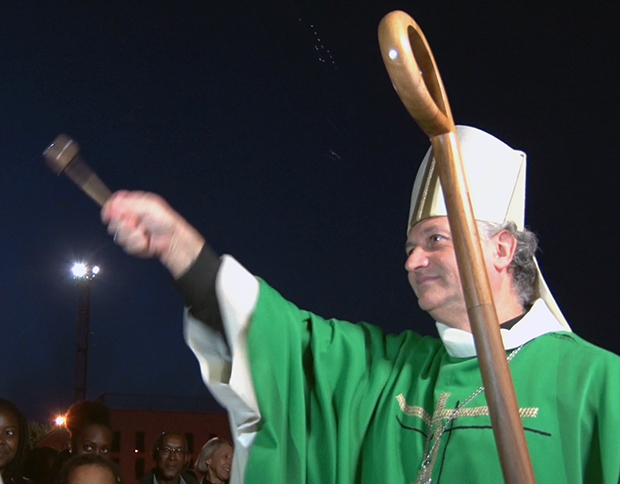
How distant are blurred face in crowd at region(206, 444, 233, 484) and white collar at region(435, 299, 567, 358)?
14.2ft

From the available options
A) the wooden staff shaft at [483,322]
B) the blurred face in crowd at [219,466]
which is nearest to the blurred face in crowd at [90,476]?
the blurred face in crowd at [219,466]

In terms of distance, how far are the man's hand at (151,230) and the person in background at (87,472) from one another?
2.00 m

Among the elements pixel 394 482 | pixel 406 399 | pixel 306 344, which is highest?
pixel 306 344

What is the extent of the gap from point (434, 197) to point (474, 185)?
200mm

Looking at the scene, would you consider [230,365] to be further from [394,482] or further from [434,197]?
[434,197]

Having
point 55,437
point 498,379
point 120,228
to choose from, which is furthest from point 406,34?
point 55,437

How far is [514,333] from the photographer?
2.54 metres

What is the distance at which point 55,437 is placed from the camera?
13.4 meters

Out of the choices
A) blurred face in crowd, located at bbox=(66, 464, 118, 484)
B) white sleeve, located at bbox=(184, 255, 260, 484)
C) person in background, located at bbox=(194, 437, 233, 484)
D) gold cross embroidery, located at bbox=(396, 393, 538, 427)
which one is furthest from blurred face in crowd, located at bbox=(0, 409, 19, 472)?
gold cross embroidery, located at bbox=(396, 393, 538, 427)

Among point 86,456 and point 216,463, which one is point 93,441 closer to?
point 86,456

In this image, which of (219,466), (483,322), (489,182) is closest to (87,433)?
(219,466)

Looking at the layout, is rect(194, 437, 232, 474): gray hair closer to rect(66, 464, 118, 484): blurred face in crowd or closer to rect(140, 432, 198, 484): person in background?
rect(140, 432, 198, 484): person in background

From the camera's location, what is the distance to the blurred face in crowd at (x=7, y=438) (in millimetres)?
4641

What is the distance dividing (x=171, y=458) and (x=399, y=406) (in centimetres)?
402
